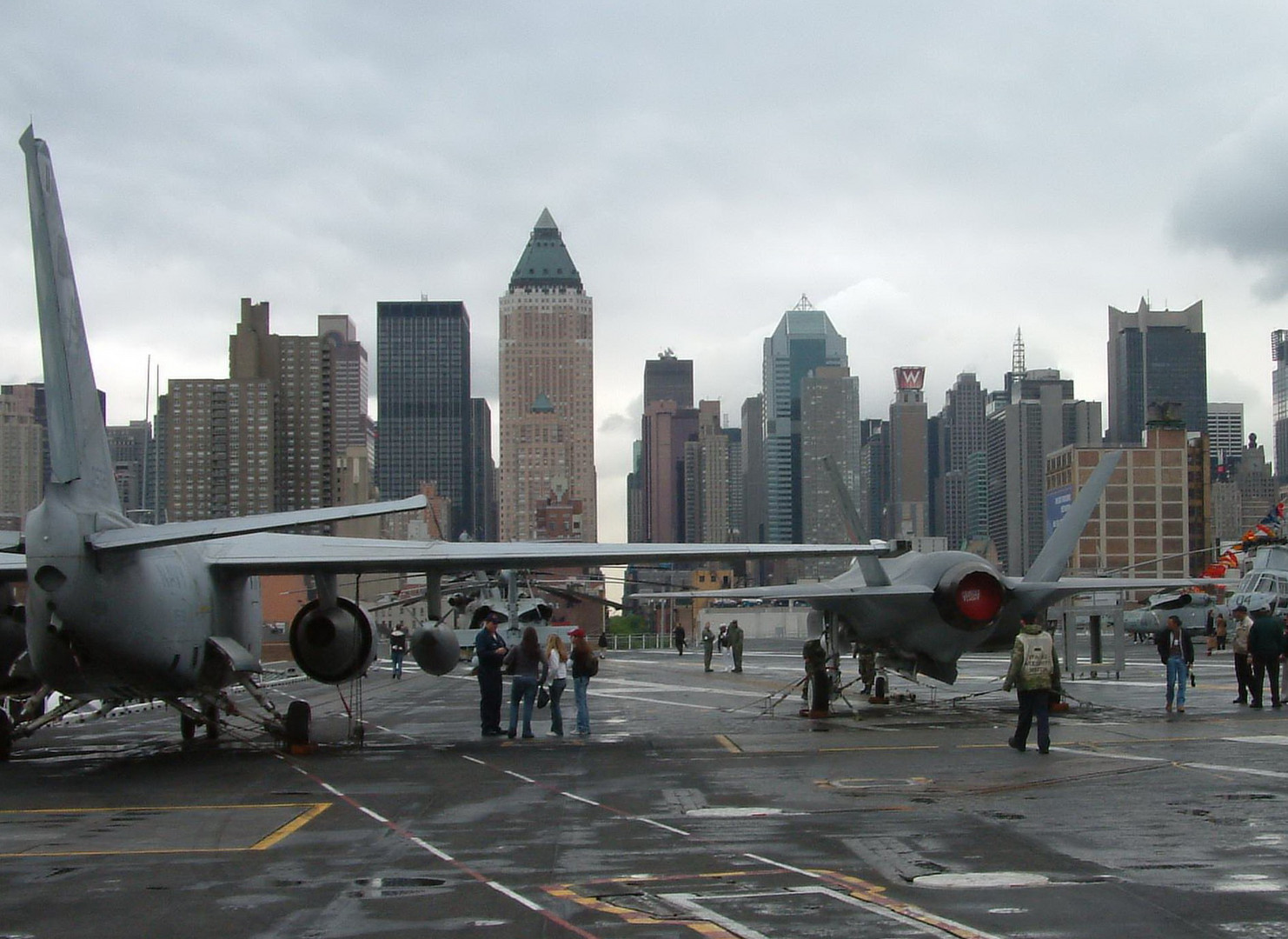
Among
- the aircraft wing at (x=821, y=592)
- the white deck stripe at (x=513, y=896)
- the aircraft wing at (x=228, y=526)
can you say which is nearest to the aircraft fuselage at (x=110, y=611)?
the aircraft wing at (x=228, y=526)

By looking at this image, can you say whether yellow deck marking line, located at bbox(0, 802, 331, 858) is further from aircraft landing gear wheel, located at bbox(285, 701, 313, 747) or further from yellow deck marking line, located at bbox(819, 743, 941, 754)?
yellow deck marking line, located at bbox(819, 743, 941, 754)

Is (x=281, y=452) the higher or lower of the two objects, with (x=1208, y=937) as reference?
higher

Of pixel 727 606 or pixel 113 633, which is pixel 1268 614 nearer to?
pixel 113 633

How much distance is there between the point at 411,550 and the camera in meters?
19.9

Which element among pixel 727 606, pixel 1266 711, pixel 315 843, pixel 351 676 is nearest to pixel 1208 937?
pixel 315 843

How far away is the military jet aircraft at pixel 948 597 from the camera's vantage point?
81.9 feet

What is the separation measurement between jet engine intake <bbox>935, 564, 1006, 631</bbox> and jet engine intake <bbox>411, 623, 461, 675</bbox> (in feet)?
29.7

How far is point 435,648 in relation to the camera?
2334cm

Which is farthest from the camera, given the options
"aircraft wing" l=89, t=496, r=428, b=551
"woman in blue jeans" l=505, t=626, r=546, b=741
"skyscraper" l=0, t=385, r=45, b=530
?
"skyscraper" l=0, t=385, r=45, b=530

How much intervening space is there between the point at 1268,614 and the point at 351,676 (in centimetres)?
1584

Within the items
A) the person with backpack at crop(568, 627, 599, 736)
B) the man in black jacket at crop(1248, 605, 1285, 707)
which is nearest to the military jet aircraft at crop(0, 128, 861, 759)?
the person with backpack at crop(568, 627, 599, 736)

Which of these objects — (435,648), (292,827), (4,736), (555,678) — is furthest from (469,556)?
(4,736)

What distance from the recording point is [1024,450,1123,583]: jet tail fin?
25.5m

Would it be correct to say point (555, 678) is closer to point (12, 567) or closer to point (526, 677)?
point (526, 677)
